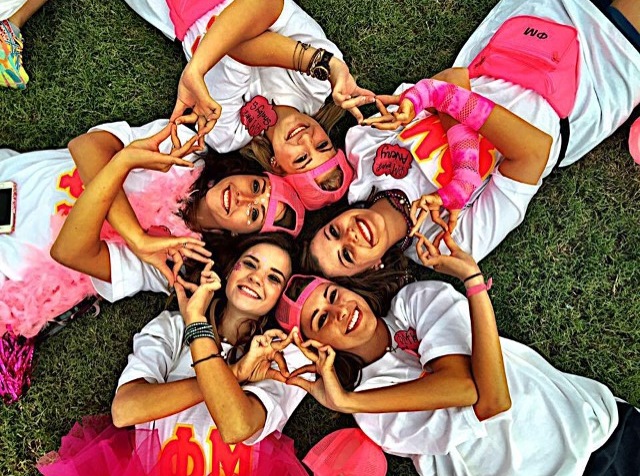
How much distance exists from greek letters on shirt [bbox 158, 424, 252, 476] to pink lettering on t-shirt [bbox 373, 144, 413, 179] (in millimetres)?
1227

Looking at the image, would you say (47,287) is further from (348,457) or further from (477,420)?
(477,420)

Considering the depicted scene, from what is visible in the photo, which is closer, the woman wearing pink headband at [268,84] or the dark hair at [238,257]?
the woman wearing pink headband at [268,84]

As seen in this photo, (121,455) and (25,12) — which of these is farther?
(25,12)

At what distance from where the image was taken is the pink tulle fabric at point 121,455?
217 cm

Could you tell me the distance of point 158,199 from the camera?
2.53m

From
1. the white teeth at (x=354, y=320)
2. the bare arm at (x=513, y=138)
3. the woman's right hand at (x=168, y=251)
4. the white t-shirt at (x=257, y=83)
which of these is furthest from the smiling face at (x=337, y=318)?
the white t-shirt at (x=257, y=83)

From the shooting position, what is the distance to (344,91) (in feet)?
7.60

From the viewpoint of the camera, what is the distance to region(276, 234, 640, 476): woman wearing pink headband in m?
2.15

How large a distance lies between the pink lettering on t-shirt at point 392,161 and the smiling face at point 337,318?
0.54m

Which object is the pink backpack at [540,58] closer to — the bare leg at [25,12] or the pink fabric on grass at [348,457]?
the pink fabric on grass at [348,457]

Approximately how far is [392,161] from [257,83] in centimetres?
68

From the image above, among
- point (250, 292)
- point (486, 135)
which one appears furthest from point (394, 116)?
point (250, 292)

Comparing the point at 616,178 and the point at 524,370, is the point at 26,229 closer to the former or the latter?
the point at 524,370

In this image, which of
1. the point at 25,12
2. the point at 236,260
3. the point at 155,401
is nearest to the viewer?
the point at 155,401
